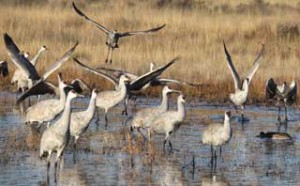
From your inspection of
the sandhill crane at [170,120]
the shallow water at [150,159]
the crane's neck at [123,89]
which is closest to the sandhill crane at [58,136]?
the shallow water at [150,159]

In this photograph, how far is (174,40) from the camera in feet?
81.9

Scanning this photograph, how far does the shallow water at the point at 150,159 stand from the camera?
11.0 m

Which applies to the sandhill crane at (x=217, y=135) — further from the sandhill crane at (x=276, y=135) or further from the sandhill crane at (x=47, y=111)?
the sandhill crane at (x=47, y=111)

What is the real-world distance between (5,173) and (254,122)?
633 centimetres

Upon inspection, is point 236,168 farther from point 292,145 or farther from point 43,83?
point 43,83

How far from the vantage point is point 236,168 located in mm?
11930

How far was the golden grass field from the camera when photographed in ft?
67.9

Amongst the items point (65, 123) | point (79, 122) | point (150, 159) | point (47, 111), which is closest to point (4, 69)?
point (47, 111)

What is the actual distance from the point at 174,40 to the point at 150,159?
13.0 m

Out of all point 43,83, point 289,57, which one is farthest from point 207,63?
point 43,83

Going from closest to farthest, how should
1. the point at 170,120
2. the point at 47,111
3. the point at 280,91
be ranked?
the point at 170,120, the point at 47,111, the point at 280,91

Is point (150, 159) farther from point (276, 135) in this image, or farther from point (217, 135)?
point (276, 135)

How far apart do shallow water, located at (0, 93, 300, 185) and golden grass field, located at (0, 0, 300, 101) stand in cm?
395

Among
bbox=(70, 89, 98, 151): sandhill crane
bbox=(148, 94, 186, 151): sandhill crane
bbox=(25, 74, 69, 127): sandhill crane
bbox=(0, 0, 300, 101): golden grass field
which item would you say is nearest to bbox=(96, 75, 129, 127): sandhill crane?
bbox=(25, 74, 69, 127): sandhill crane
